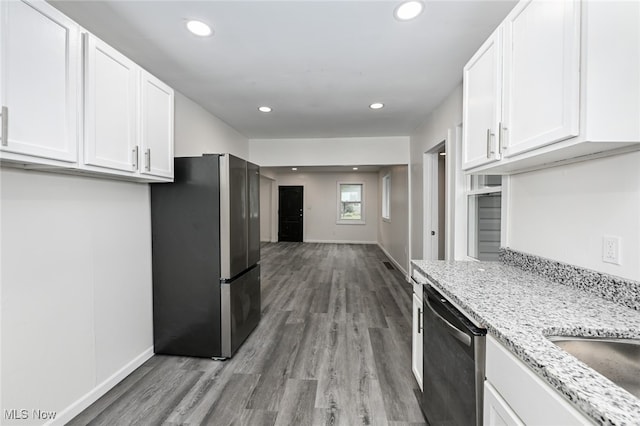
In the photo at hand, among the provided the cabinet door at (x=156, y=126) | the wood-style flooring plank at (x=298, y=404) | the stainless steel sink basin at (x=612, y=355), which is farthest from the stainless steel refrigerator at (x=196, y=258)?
the stainless steel sink basin at (x=612, y=355)

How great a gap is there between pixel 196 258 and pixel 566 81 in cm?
257

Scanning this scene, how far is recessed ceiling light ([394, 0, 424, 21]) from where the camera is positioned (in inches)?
63.1

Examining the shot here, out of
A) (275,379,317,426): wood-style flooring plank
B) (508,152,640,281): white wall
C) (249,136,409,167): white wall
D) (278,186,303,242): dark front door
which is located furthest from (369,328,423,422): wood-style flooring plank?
(278,186,303,242): dark front door

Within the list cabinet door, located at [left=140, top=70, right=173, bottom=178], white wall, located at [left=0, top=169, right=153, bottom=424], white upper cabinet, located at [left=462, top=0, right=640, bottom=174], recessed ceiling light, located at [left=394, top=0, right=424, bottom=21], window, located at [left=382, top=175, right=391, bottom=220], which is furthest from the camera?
window, located at [left=382, top=175, right=391, bottom=220]

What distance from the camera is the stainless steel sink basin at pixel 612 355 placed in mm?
912

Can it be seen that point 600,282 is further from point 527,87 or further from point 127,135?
point 127,135

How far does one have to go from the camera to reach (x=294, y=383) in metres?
2.06

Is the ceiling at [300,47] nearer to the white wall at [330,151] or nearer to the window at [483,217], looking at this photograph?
the window at [483,217]

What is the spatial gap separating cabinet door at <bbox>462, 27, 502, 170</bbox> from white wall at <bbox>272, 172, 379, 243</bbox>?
7.22 metres

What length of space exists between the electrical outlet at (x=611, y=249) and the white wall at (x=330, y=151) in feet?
12.5

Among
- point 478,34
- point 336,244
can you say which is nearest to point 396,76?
point 478,34

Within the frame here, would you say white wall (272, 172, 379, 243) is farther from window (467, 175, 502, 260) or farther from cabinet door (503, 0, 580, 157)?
cabinet door (503, 0, 580, 157)

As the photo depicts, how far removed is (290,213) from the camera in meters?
9.55

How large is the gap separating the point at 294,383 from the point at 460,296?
144cm
